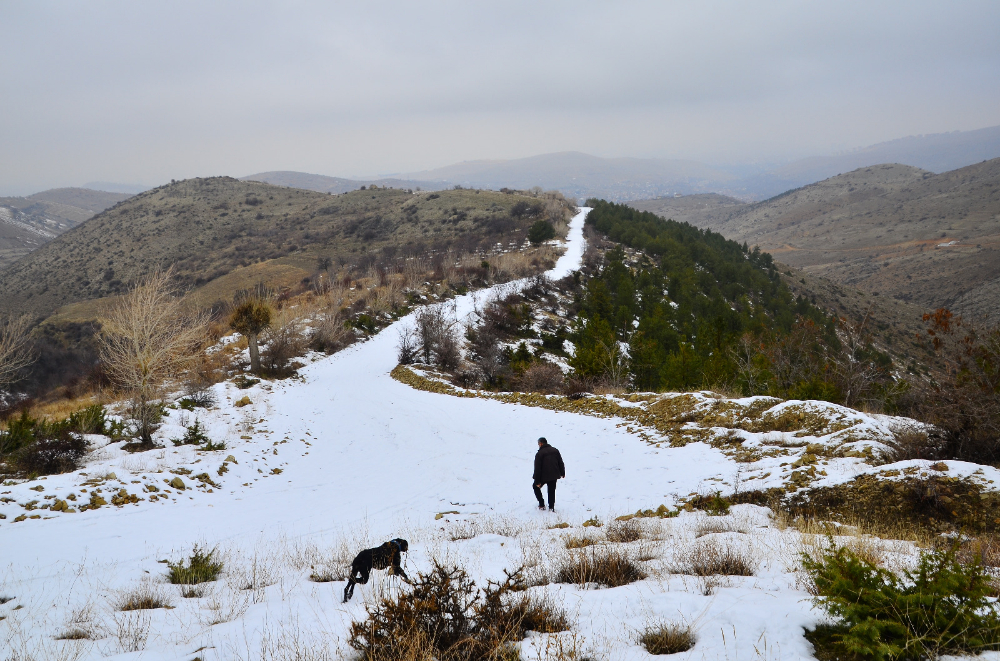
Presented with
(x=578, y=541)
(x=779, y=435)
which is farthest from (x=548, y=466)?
Answer: (x=779, y=435)

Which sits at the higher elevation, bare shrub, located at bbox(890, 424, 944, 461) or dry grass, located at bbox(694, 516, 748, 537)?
bare shrub, located at bbox(890, 424, 944, 461)

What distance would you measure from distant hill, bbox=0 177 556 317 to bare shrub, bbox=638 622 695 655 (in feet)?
189

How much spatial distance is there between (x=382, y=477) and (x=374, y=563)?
7210mm

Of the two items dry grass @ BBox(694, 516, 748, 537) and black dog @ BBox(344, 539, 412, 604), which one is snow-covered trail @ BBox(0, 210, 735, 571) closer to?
dry grass @ BBox(694, 516, 748, 537)

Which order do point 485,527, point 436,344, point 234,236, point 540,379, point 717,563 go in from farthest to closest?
point 234,236
point 436,344
point 540,379
point 485,527
point 717,563

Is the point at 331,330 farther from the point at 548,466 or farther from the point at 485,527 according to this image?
the point at 485,527

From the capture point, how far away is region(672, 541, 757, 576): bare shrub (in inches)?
165

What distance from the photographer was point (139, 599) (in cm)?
427

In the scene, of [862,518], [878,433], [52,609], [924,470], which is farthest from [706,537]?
[52,609]

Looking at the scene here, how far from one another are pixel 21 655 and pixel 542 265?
4179cm

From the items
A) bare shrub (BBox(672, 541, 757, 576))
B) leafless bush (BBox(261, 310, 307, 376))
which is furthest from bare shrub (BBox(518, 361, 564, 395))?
bare shrub (BBox(672, 541, 757, 576))

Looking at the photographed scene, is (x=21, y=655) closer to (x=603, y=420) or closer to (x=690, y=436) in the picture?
(x=690, y=436)

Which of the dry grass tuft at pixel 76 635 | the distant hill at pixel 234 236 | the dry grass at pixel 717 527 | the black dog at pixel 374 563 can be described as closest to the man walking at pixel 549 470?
the dry grass at pixel 717 527

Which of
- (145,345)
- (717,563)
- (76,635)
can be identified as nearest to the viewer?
(76,635)
